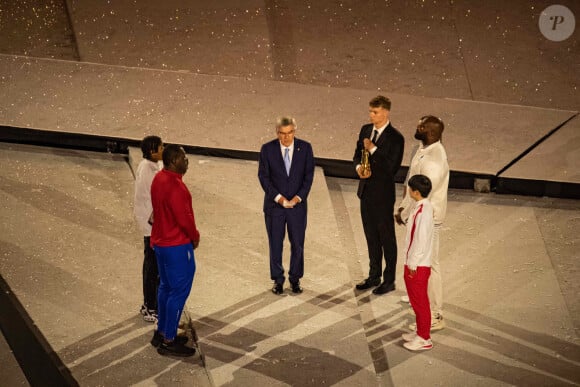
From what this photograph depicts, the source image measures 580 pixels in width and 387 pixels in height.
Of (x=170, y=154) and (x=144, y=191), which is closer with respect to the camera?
(x=170, y=154)

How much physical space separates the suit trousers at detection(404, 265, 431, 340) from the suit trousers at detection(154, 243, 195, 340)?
1437 mm

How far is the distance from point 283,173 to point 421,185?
1022 millimetres

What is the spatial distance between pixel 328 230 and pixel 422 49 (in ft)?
11.9

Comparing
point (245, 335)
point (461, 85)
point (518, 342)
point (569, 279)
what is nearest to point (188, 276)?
point (245, 335)

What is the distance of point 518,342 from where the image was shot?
7.05m

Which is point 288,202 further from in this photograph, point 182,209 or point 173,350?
point 173,350

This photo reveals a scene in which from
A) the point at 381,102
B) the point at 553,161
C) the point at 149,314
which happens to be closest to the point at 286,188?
the point at 381,102

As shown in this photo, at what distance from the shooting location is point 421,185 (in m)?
6.53

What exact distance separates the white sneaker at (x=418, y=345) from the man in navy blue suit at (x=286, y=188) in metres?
0.94

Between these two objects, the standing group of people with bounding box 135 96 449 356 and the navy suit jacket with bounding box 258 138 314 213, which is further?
the navy suit jacket with bounding box 258 138 314 213

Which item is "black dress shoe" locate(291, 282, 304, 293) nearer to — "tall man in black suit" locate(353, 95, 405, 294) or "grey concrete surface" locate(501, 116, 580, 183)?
"tall man in black suit" locate(353, 95, 405, 294)

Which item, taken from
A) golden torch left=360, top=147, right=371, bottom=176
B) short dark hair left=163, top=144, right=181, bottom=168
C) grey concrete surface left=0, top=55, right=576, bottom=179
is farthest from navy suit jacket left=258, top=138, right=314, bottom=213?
grey concrete surface left=0, top=55, right=576, bottom=179

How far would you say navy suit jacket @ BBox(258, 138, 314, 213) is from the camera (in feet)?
23.0

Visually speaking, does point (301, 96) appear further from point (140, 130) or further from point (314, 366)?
point (314, 366)
